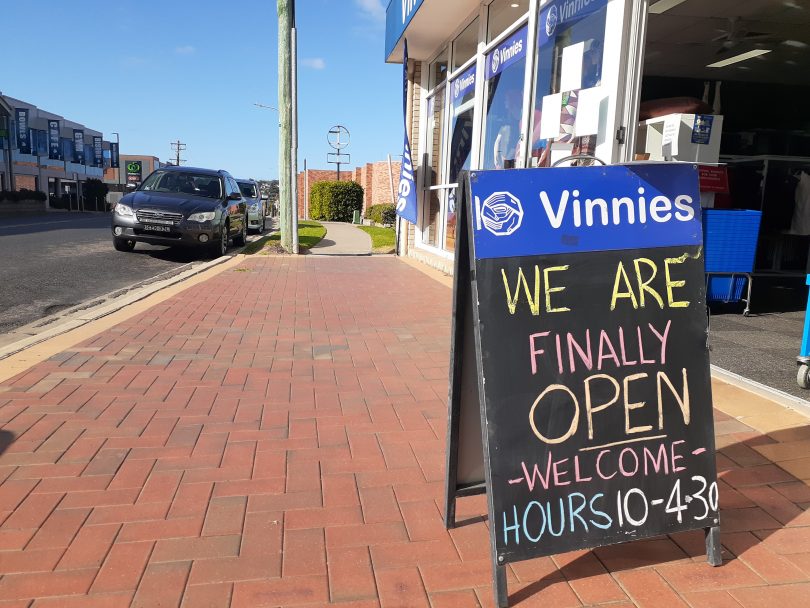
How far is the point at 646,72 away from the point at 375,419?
12.4m

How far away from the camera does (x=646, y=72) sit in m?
13.4

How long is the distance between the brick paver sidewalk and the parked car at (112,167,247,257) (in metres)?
7.25

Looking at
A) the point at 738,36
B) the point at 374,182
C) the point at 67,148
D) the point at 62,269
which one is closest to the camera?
the point at 738,36

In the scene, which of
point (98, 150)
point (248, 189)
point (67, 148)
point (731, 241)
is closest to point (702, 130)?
point (731, 241)

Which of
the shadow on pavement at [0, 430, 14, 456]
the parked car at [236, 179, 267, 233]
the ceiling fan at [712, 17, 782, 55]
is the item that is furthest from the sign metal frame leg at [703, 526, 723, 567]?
the parked car at [236, 179, 267, 233]

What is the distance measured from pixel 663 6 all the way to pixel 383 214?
19.4m

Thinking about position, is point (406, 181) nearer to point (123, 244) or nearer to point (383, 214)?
point (123, 244)

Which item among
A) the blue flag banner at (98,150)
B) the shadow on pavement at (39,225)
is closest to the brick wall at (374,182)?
the shadow on pavement at (39,225)

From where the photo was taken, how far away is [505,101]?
856 cm

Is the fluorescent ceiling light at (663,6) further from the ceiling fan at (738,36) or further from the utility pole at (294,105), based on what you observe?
the utility pole at (294,105)

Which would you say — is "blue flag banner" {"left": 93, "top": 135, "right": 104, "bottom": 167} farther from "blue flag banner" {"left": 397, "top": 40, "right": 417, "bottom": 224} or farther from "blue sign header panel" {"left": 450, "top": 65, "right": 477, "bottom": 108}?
"blue sign header panel" {"left": 450, "top": 65, "right": 477, "bottom": 108}

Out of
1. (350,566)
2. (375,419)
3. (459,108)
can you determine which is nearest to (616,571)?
(350,566)

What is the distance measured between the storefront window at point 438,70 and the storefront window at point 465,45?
87cm

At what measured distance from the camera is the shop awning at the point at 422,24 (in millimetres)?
9578
